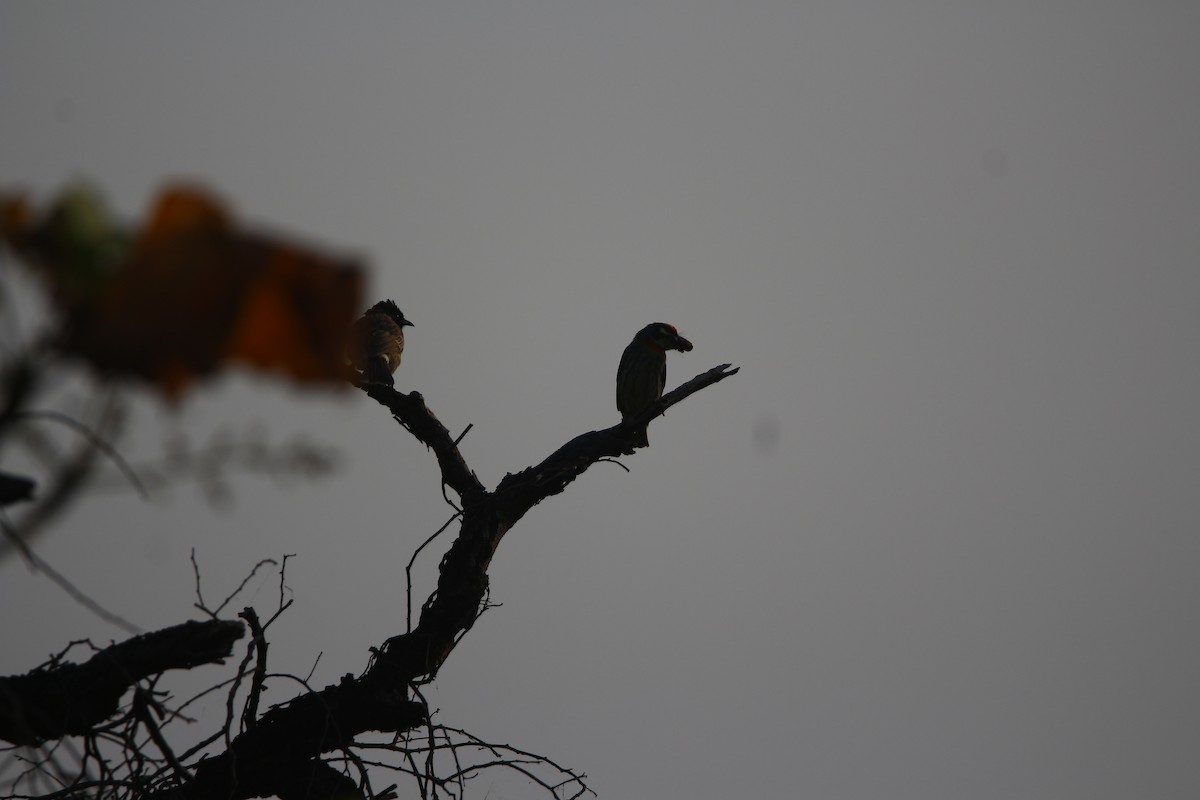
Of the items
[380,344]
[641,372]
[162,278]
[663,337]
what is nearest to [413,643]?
[162,278]

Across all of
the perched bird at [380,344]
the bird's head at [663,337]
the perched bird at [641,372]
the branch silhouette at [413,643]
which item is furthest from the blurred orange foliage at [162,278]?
the perched bird at [641,372]

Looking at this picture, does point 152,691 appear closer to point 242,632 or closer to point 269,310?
point 242,632

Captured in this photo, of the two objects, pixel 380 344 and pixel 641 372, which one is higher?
pixel 641 372

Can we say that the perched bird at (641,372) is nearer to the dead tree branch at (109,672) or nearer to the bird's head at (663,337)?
the bird's head at (663,337)

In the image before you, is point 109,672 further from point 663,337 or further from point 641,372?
point 641,372

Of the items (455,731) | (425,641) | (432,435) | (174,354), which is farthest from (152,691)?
(432,435)

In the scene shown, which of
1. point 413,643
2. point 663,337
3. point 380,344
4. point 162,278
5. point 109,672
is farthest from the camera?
point 663,337

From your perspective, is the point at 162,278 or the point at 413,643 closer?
the point at 162,278

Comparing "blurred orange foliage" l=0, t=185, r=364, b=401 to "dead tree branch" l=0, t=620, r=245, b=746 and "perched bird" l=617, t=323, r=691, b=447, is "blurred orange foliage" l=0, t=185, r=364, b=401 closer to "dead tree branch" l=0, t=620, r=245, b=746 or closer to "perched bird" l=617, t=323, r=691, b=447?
"dead tree branch" l=0, t=620, r=245, b=746

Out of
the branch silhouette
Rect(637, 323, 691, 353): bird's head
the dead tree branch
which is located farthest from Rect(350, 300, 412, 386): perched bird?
the dead tree branch

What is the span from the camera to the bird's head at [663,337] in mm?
9094

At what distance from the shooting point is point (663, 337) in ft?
32.9

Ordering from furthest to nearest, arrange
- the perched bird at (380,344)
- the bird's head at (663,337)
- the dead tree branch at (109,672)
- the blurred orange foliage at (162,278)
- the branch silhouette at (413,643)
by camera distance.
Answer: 1. the bird's head at (663,337)
2. the perched bird at (380,344)
3. the branch silhouette at (413,643)
4. the dead tree branch at (109,672)
5. the blurred orange foliage at (162,278)

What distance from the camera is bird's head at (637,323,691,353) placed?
909cm
